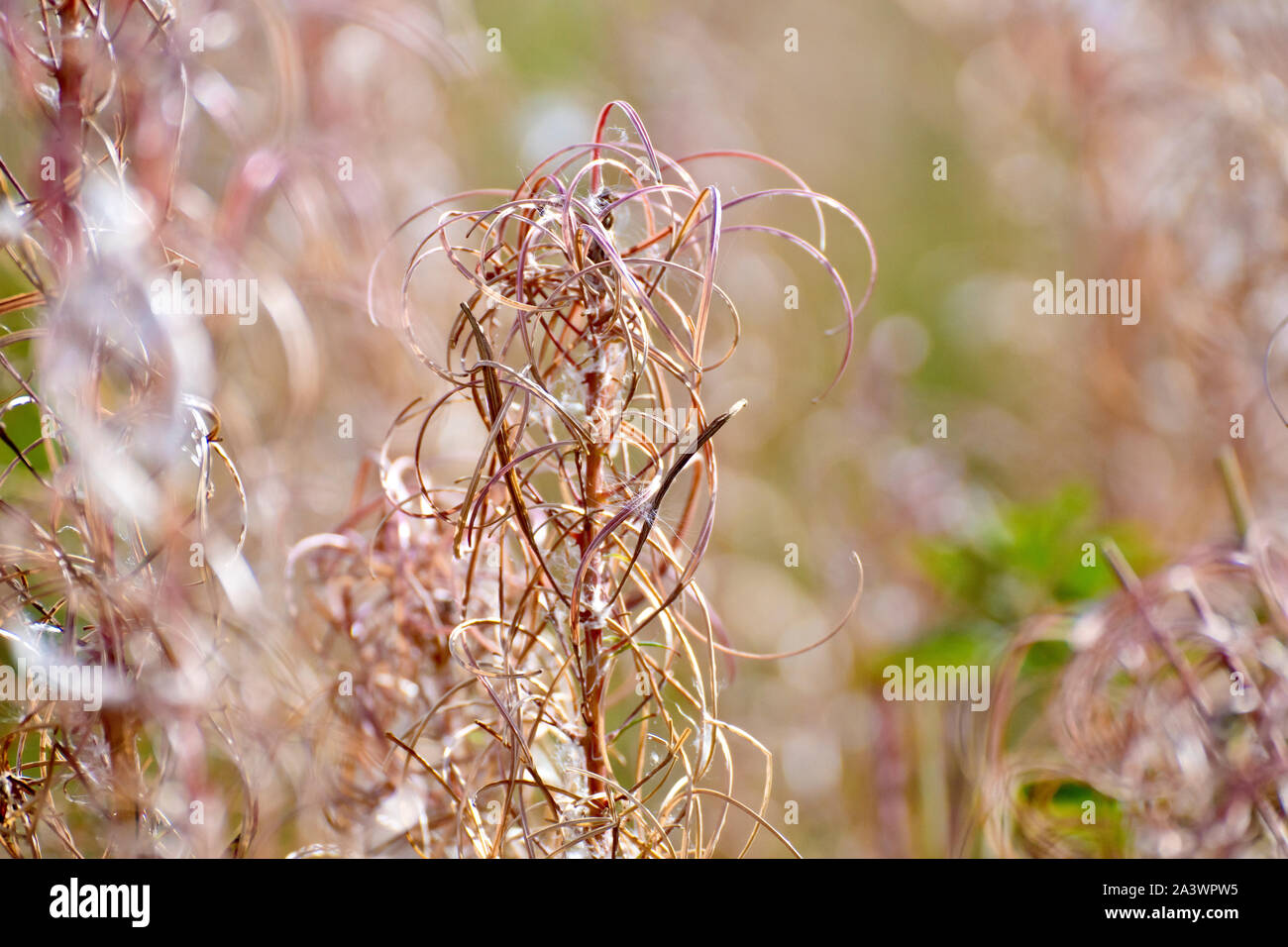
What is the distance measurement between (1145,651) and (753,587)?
0.69 metres

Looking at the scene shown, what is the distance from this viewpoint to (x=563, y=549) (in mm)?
389

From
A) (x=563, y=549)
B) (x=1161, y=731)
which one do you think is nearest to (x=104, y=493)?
(x=563, y=549)

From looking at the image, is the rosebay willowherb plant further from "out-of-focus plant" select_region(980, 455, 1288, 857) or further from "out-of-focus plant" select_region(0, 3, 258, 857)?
"out-of-focus plant" select_region(980, 455, 1288, 857)

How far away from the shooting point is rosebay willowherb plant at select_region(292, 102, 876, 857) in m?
0.33

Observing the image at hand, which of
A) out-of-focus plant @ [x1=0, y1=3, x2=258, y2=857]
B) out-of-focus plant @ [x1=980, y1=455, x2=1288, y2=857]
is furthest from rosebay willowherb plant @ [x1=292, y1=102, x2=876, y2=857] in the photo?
out-of-focus plant @ [x1=980, y1=455, x2=1288, y2=857]

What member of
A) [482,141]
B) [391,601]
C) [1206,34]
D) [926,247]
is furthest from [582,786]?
[926,247]

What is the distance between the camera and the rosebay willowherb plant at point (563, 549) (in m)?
0.33

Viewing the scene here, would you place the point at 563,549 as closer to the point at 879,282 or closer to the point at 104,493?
the point at 104,493

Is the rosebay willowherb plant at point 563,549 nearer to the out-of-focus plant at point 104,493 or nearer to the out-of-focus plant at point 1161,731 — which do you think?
the out-of-focus plant at point 104,493

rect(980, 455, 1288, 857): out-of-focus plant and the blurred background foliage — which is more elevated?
the blurred background foliage

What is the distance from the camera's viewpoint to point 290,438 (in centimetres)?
74

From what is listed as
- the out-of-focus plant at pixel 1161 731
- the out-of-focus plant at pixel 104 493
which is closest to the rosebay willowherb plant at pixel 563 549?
the out-of-focus plant at pixel 104 493

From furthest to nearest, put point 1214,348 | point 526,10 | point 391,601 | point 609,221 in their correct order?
point 526,10
point 1214,348
point 391,601
point 609,221

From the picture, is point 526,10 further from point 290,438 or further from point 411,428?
point 290,438
